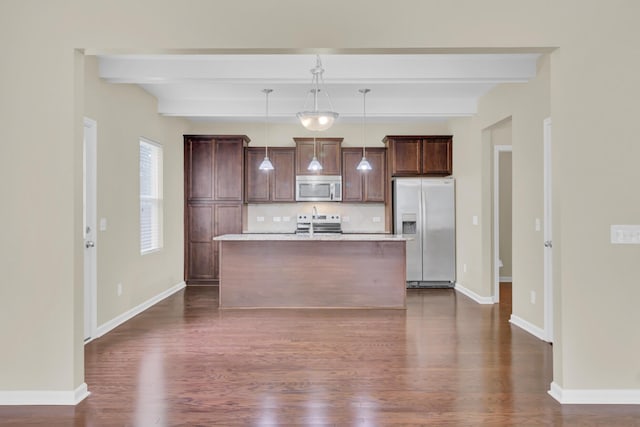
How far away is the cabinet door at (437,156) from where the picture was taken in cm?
693

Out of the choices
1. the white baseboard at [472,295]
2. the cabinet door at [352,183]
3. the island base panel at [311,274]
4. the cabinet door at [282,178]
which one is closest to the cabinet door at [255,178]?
the cabinet door at [282,178]

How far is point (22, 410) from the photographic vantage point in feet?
8.76

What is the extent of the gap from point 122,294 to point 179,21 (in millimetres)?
3265

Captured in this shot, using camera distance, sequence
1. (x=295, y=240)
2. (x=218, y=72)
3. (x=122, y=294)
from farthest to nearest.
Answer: (x=295, y=240) → (x=122, y=294) → (x=218, y=72)

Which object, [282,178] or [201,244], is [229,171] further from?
[201,244]

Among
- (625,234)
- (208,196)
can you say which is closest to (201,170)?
(208,196)

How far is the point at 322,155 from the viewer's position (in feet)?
23.7

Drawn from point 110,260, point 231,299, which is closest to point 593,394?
point 231,299

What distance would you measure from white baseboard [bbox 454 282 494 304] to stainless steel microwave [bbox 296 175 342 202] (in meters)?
2.37

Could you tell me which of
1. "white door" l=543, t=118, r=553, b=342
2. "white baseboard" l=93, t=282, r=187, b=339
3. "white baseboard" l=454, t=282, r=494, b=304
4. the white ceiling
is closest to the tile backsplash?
"white baseboard" l=454, t=282, r=494, b=304

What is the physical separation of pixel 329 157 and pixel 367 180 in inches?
29.8

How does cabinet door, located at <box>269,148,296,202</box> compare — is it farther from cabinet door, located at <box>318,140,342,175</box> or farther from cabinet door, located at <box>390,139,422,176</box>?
cabinet door, located at <box>390,139,422,176</box>

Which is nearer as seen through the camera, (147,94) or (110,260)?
(110,260)

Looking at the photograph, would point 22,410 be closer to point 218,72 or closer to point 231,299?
point 231,299
